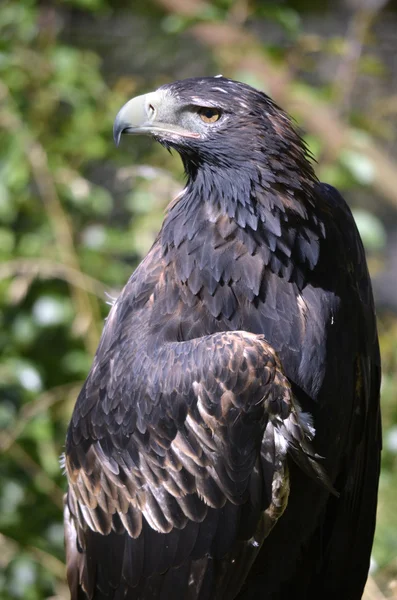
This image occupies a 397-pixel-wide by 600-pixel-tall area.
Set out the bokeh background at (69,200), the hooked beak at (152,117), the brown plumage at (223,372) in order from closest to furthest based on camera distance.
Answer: the brown plumage at (223,372), the hooked beak at (152,117), the bokeh background at (69,200)

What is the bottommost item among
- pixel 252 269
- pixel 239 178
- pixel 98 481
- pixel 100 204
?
pixel 98 481

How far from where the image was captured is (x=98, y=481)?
91.7 inches

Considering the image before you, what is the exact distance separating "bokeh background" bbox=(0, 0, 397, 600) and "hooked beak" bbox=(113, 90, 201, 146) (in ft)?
3.78

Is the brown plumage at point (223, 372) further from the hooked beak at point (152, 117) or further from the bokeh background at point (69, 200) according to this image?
the bokeh background at point (69, 200)

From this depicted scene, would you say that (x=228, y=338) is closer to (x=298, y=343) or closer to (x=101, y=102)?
(x=298, y=343)

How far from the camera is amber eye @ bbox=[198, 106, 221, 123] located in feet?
7.11

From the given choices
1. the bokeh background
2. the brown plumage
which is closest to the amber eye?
the brown plumage

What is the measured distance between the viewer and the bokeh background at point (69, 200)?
3643 millimetres

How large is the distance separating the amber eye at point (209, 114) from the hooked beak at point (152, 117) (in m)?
0.04

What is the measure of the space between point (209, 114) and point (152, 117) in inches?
5.9

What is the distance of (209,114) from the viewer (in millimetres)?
2182

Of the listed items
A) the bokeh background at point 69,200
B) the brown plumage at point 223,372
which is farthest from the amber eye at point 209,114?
the bokeh background at point 69,200

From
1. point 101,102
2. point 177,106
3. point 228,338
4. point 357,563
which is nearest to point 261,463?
point 228,338

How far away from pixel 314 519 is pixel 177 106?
1.12m
